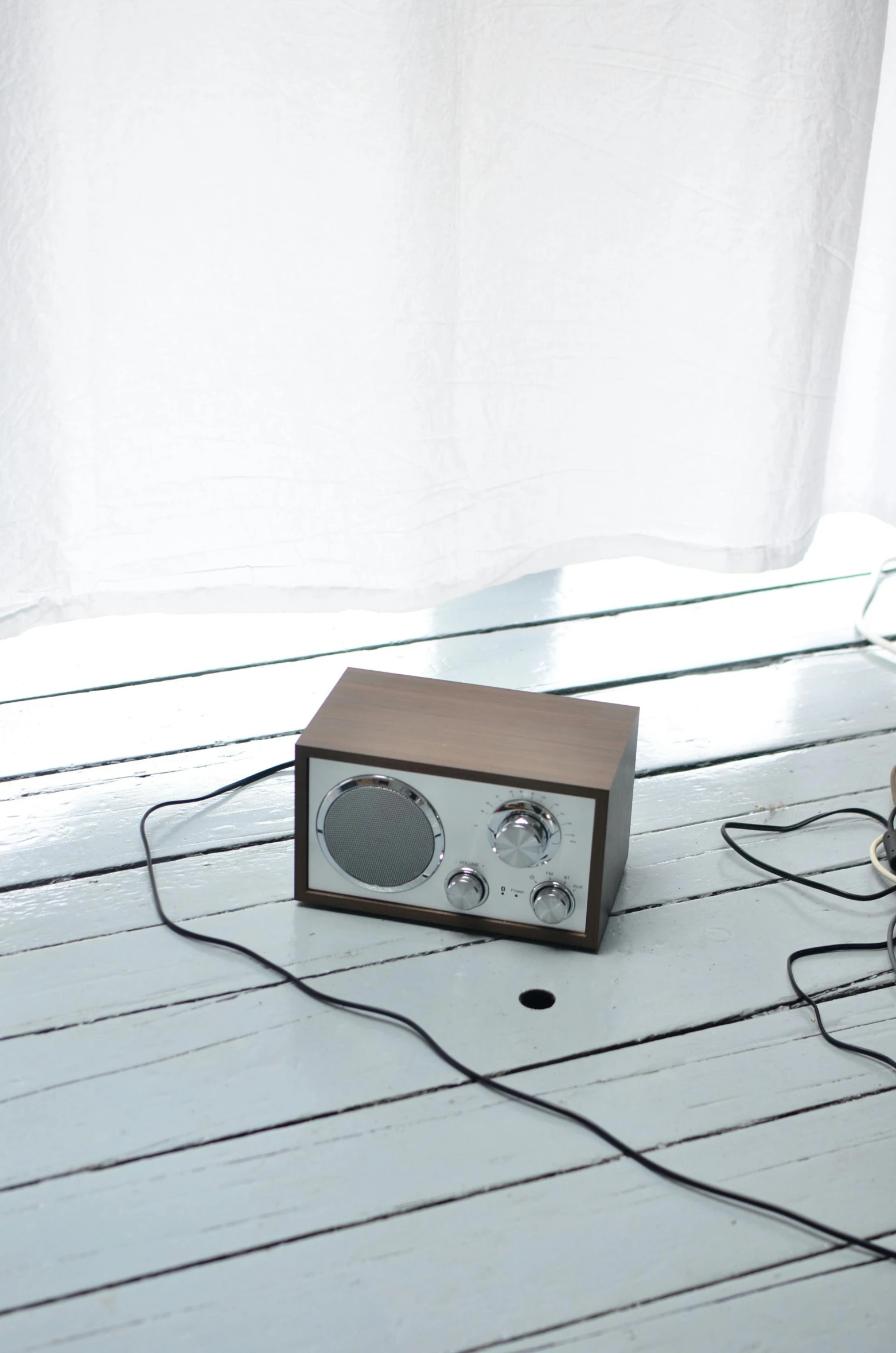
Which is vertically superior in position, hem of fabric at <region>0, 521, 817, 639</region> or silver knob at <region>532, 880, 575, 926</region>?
hem of fabric at <region>0, 521, 817, 639</region>

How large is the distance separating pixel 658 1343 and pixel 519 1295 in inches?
3.1

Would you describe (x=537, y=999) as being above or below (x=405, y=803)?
below

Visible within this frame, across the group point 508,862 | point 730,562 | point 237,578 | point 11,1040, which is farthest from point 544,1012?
point 730,562

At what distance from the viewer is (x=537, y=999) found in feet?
3.38

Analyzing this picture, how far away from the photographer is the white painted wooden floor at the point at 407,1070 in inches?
31.5

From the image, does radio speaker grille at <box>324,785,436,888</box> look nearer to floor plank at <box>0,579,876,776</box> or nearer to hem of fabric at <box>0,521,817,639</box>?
floor plank at <box>0,579,876,776</box>

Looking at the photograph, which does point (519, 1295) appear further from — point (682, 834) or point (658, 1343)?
point (682, 834)

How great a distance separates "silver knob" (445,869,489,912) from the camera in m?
1.05

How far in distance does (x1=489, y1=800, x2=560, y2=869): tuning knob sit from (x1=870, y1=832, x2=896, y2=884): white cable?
1.04 ft

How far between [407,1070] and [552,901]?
166mm

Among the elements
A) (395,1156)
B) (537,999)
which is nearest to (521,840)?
(537,999)

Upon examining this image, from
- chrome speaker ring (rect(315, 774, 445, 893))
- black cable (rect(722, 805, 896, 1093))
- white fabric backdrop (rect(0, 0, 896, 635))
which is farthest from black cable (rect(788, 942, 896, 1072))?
white fabric backdrop (rect(0, 0, 896, 635))

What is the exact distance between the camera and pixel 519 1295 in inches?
31.6

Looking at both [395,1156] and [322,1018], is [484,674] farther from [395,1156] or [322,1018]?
[395,1156]
